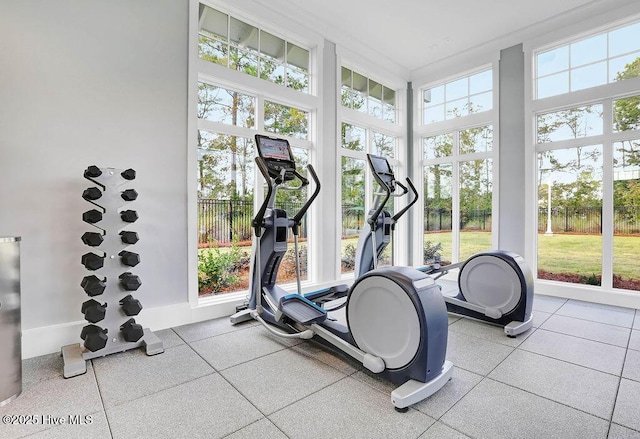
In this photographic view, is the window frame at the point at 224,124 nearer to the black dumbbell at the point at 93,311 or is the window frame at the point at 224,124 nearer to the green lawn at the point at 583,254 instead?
the black dumbbell at the point at 93,311

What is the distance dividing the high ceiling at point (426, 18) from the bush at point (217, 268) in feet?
10.9

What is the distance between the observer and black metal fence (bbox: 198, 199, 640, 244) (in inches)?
156

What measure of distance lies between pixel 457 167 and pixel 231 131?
4.16 meters

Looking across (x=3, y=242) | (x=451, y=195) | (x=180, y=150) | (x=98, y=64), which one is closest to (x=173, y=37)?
(x=98, y=64)

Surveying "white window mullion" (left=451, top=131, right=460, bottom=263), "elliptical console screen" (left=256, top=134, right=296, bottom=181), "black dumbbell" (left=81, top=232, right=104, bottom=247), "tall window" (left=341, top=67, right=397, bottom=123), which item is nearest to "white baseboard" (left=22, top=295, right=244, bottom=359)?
"black dumbbell" (left=81, top=232, right=104, bottom=247)

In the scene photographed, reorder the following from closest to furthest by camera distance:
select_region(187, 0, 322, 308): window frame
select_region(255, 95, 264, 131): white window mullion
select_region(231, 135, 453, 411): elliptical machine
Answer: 1. select_region(231, 135, 453, 411): elliptical machine
2. select_region(187, 0, 322, 308): window frame
3. select_region(255, 95, 264, 131): white window mullion

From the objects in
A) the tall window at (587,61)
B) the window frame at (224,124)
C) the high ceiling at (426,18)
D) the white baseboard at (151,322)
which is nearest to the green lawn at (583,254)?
the window frame at (224,124)

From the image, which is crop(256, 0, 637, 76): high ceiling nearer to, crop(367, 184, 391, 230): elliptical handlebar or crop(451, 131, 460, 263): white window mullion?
crop(451, 131, 460, 263): white window mullion

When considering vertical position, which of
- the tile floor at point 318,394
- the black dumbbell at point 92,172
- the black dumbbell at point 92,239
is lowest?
the tile floor at point 318,394

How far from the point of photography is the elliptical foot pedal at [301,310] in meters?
2.77

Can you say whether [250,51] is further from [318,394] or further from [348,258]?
[318,394]

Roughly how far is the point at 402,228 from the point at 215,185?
3991 millimetres

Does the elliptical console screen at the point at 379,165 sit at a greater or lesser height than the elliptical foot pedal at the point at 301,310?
greater

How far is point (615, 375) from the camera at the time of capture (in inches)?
95.3
